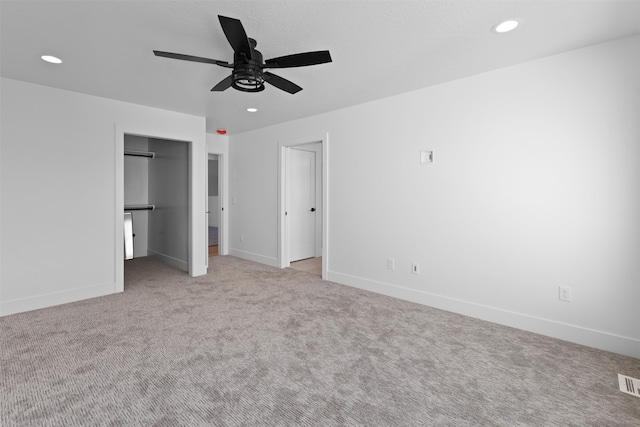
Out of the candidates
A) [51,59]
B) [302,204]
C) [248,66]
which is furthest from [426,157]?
[51,59]

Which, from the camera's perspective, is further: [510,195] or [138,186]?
[138,186]

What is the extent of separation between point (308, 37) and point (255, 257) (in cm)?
422

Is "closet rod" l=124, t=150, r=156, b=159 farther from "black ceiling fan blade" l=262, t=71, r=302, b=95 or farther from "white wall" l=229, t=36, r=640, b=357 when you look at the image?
"black ceiling fan blade" l=262, t=71, r=302, b=95

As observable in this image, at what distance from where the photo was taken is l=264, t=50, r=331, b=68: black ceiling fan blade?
6.53ft

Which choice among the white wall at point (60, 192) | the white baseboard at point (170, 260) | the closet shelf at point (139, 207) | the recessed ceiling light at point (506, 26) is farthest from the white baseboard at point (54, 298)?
the recessed ceiling light at point (506, 26)

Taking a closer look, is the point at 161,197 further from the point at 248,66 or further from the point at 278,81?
the point at 248,66

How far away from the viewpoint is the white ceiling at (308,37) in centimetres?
200

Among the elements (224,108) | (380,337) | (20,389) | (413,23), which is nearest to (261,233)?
(224,108)

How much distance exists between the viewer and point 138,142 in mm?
6199

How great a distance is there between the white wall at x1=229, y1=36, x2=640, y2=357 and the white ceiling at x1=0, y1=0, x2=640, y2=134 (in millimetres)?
310

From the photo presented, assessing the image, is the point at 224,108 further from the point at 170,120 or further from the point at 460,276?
the point at 460,276

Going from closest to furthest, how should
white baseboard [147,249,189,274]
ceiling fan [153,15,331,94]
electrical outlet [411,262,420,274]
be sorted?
ceiling fan [153,15,331,94], electrical outlet [411,262,420,274], white baseboard [147,249,189,274]

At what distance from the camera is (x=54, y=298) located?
357cm

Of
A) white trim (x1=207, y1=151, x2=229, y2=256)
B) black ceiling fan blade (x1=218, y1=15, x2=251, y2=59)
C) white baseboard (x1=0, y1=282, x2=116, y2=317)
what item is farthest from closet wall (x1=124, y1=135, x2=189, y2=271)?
black ceiling fan blade (x1=218, y1=15, x2=251, y2=59)
